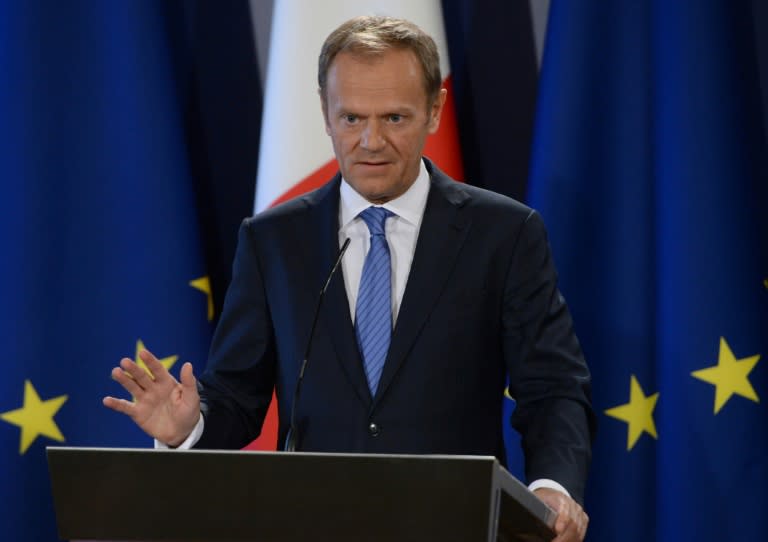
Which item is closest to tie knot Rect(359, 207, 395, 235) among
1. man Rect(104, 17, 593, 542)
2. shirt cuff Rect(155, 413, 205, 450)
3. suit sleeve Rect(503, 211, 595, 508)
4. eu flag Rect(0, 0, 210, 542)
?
man Rect(104, 17, 593, 542)

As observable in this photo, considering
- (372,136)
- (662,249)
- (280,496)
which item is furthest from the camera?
(662,249)

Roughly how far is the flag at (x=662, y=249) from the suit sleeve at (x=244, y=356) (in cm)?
78

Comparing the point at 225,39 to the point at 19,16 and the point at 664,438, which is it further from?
the point at 664,438

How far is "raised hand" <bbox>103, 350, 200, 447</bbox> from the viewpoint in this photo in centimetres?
157

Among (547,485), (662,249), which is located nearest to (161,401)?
(547,485)

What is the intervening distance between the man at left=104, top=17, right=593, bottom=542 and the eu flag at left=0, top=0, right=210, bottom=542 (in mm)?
714

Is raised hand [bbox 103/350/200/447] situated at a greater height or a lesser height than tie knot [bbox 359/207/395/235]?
lesser

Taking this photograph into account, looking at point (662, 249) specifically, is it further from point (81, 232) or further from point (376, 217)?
point (81, 232)

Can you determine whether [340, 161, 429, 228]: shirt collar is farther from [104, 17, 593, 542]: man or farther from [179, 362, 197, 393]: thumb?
[179, 362, 197, 393]: thumb

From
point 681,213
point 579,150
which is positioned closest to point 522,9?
point 579,150

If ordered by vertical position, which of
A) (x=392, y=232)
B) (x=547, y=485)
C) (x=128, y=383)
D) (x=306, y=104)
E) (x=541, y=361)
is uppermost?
(x=306, y=104)

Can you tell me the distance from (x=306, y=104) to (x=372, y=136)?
0.77 meters

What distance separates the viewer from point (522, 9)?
2.84 meters

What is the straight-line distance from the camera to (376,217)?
195 centimetres
